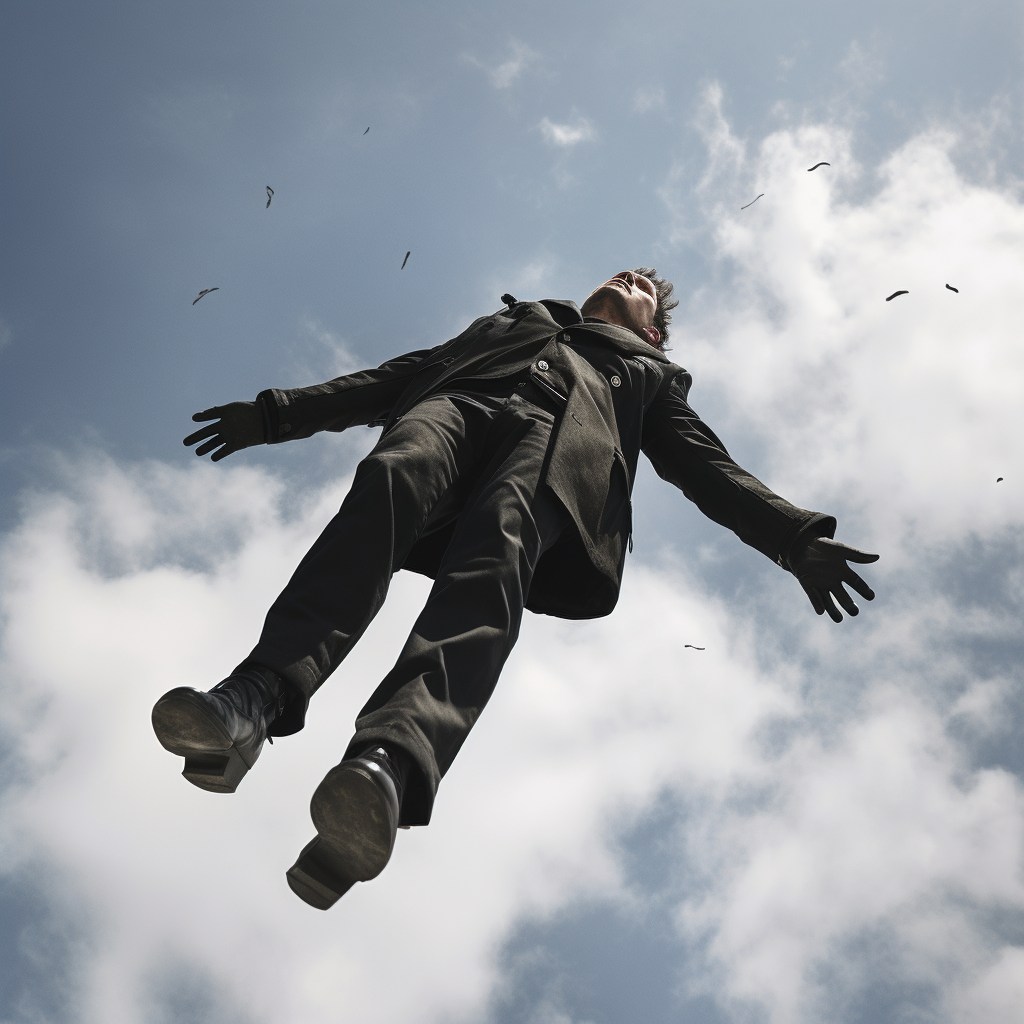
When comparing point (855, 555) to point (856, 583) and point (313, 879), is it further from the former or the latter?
point (313, 879)

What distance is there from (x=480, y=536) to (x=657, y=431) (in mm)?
1560

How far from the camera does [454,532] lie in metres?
3.18

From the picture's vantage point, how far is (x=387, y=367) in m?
4.34

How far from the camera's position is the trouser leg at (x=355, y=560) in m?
2.69

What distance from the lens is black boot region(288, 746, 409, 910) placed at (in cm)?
217

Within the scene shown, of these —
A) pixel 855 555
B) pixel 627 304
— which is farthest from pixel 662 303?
pixel 855 555

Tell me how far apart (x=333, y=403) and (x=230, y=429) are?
1.65 feet

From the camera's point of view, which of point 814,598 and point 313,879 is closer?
point 313,879

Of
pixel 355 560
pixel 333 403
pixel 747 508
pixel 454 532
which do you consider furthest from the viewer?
pixel 333 403

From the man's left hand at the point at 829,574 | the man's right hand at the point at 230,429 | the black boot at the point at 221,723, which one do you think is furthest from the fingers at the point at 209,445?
the man's left hand at the point at 829,574

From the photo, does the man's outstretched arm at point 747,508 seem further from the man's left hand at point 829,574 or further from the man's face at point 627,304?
the man's face at point 627,304

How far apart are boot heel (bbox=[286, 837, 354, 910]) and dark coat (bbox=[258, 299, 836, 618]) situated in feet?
4.95

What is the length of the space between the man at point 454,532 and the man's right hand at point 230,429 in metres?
0.01

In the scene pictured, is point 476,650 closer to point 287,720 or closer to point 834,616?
point 287,720
